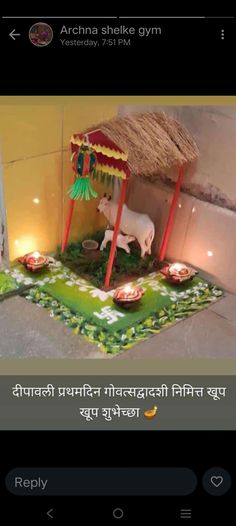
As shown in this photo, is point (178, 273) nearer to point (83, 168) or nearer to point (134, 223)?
point (134, 223)

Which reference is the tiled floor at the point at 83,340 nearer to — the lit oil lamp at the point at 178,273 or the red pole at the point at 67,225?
the lit oil lamp at the point at 178,273

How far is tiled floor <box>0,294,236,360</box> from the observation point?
160 centimetres

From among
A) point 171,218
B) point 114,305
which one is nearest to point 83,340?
point 114,305

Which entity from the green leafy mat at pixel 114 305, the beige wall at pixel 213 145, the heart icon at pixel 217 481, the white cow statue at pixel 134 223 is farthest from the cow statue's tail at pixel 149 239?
the heart icon at pixel 217 481

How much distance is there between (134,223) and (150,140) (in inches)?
14.2

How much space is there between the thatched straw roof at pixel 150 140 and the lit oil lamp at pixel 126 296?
395 millimetres

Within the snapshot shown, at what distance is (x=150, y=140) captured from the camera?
176 cm

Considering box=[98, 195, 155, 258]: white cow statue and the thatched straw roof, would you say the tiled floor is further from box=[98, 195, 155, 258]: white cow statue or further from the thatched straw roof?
the thatched straw roof

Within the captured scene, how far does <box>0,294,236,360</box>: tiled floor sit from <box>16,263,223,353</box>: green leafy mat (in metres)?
0.03

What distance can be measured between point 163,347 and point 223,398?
3.02 feet
